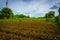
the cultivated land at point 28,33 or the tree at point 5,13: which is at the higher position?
the tree at point 5,13

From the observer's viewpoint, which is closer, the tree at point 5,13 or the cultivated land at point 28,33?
the cultivated land at point 28,33

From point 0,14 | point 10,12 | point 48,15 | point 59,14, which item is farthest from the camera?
point 48,15

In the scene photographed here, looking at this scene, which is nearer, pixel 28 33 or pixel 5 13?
pixel 28 33

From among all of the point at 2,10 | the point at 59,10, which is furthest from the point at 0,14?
the point at 59,10

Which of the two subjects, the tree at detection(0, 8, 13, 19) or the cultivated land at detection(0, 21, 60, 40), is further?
the tree at detection(0, 8, 13, 19)

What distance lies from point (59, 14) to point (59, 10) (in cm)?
128

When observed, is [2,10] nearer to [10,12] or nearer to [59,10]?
[10,12]

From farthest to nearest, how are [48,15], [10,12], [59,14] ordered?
1. [48,15]
2. [10,12]
3. [59,14]

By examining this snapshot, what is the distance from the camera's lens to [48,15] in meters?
57.9

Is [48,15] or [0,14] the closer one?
[0,14]

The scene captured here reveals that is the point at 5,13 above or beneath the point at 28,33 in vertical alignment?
above

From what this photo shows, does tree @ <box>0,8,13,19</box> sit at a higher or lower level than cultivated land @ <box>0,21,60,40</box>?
higher

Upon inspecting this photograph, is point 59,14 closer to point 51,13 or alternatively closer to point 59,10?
point 59,10

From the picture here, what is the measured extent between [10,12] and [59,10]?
15.9 metres
